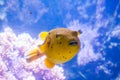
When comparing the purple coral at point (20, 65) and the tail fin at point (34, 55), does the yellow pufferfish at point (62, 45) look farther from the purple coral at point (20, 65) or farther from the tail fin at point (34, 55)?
the purple coral at point (20, 65)

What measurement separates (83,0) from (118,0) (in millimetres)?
667

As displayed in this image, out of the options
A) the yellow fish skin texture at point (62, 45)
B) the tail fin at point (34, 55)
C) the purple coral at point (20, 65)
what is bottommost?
the yellow fish skin texture at point (62, 45)

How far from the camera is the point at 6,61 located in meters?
3.57

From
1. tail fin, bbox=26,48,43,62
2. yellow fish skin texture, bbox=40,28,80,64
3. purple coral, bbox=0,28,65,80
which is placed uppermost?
purple coral, bbox=0,28,65,80

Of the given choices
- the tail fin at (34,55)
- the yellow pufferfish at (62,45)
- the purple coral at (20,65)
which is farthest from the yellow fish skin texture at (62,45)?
the purple coral at (20,65)

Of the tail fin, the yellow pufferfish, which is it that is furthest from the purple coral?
the yellow pufferfish

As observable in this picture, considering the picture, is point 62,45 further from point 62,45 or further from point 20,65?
point 20,65

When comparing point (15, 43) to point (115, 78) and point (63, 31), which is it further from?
point (63, 31)

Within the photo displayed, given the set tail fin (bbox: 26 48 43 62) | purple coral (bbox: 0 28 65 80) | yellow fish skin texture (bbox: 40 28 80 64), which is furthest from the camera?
purple coral (bbox: 0 28 65 80)

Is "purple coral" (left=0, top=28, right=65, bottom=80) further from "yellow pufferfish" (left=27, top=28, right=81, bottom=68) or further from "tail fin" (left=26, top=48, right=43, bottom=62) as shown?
"yellow pufferfish" (left=27, top=28, right=81, bottom=68)

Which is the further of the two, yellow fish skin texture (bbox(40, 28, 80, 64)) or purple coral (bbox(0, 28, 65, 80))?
purple coral (bbox(0, 28, 65, 80))

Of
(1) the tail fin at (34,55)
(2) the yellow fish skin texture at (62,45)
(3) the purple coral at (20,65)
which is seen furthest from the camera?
(3) the purple coral at (20,65)

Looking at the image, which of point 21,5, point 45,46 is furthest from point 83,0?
point 45,46

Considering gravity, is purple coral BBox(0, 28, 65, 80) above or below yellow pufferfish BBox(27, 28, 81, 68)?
above
